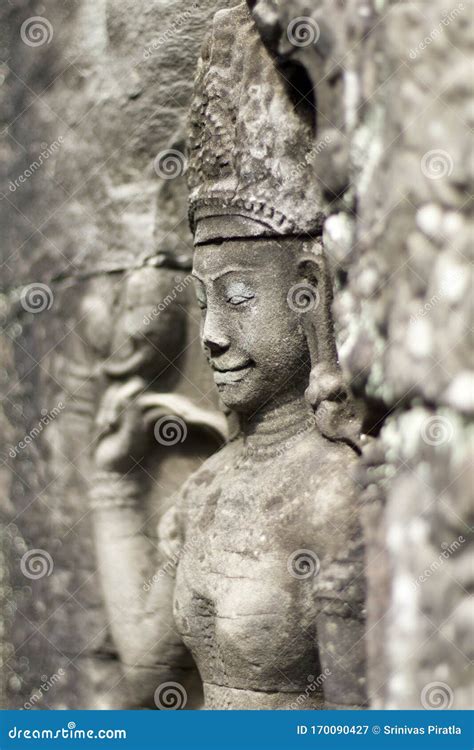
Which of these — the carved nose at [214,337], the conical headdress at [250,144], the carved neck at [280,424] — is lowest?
the carved neck at [280,424]

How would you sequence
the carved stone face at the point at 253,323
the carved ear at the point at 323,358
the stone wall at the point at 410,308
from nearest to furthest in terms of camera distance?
the stone wall at the point at 410,308 < the carved ear at the point at 323,358 < the carved stone face at the point at 253,323

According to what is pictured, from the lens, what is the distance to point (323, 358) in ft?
7.15

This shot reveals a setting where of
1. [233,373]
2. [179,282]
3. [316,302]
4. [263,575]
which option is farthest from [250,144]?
[263,575]

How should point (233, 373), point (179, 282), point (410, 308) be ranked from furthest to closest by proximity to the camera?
1. point (179, 282)
2. point (233, 373)
3. point (410, 308)

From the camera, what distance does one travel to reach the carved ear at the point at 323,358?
6.98ft

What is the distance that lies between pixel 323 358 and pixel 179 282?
692 mm

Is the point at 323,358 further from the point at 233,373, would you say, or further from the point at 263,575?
the point at 263,575

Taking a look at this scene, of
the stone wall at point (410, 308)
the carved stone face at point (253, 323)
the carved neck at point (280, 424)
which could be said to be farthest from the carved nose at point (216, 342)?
the stone wall at point (410, 308)

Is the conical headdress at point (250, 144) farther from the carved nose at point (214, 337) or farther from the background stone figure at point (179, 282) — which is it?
→ the carved nose at point (214, 337)

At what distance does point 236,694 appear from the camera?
2.25 m

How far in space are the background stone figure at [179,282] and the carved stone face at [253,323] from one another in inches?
5.2

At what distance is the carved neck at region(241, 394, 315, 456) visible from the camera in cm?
229

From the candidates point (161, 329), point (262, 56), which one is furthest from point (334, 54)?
point (161, 329)

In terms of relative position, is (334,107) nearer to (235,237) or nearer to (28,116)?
(235,237)
